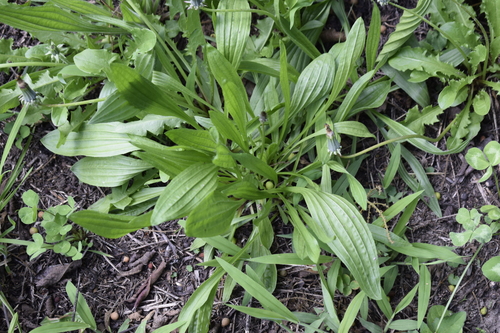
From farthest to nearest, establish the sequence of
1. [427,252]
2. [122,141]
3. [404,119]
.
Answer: [404,119] < [122,141] < [427,252]

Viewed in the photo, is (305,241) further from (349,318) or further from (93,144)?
(93,144)

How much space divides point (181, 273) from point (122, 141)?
657 millimetres

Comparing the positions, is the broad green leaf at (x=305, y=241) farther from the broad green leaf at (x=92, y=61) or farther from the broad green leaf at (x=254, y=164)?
the broad green leaf at (x=92, y=61)

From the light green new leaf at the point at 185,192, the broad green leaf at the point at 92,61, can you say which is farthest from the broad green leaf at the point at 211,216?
the broad green leaf at the point at 92,61

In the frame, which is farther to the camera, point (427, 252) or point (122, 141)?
point (122, 141)

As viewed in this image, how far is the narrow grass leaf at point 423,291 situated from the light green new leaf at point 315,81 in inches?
31.6

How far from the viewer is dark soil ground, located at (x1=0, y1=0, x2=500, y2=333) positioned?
1.65 meters

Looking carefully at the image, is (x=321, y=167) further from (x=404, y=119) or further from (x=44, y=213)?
(x=44, y=213)

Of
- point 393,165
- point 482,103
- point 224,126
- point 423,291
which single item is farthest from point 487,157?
point 224,126

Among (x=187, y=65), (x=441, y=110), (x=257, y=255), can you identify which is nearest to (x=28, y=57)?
(x=187, y=65)

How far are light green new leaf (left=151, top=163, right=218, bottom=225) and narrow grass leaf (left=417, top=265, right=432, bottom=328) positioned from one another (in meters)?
0.90

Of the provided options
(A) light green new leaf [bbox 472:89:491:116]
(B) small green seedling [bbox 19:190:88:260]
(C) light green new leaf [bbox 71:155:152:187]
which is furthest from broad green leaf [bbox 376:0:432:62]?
(B) small green seedling [bbox 19:190:88:260]

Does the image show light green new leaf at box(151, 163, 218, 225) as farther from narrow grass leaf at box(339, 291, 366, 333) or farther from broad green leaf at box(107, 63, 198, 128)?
narrow grass leaf at box(339, 291, 366, 333)

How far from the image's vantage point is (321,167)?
163 cm
